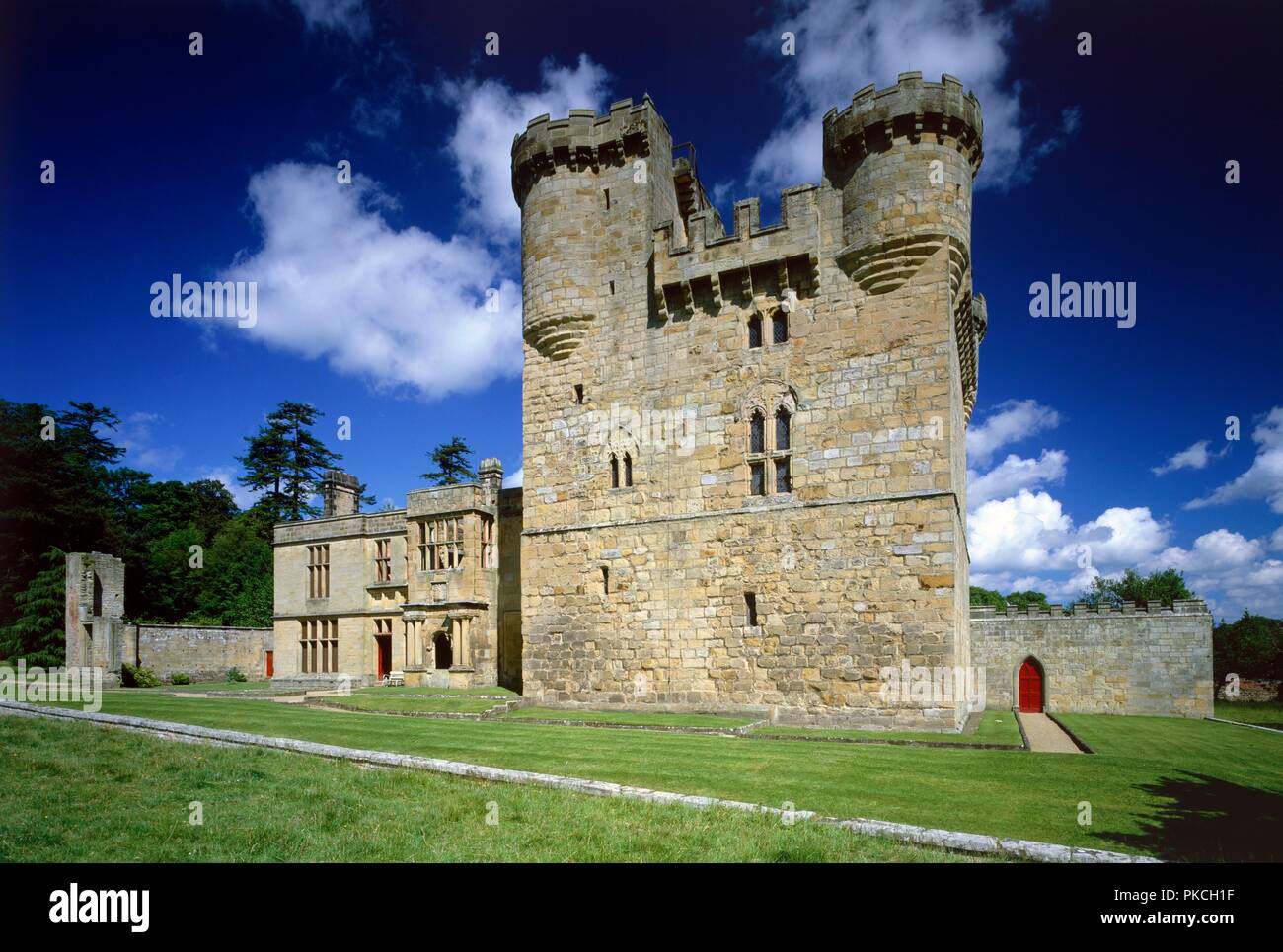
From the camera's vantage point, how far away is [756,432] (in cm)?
1823

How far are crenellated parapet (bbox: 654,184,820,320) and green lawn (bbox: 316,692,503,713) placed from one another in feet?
36.4

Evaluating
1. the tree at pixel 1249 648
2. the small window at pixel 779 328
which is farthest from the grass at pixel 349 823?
the tree at pixel 1249 648

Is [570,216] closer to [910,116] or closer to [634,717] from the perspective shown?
[910,116]

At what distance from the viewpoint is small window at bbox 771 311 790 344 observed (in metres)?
18.2

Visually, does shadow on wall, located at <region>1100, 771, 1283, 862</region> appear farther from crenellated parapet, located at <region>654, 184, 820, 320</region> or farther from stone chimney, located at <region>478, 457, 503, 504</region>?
stone chimney, located at <region>478, 457, 503, 504</region>

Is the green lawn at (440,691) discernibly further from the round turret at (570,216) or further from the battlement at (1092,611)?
the battlement at (1092,611)

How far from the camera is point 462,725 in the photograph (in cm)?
1593

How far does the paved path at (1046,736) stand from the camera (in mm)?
14938

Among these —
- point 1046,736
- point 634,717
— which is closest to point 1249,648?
point 1046,736

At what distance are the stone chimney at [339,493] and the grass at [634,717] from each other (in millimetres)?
18030

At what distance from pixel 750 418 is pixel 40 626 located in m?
32.6

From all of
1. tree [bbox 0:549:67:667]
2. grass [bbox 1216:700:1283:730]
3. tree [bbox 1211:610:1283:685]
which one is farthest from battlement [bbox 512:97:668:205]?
tree [bbox 1211:610:1283:685]
